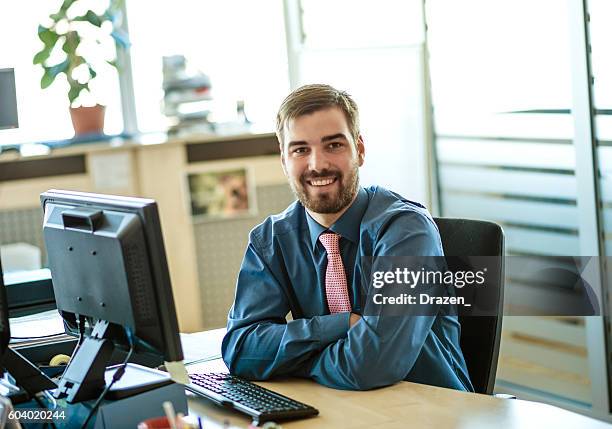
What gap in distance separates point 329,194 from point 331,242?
0.36 feet

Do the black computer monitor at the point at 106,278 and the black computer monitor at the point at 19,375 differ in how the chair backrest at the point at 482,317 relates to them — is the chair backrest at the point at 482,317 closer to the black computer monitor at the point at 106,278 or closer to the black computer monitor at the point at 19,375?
the black computer monitor at the point at 106,278

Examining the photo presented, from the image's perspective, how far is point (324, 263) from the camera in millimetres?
2301

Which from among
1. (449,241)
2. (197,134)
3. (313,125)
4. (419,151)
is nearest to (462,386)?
(449,241)

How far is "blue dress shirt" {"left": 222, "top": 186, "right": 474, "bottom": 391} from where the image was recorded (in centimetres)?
205

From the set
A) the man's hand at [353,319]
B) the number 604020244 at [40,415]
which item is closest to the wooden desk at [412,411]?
the man's hand at [353,319]

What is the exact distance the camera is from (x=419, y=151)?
422cm

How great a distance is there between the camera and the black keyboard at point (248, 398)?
6.06 ft

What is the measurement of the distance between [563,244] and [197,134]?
2.17 meters

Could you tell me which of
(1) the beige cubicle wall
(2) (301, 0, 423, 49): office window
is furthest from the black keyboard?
(1) the beige cubicle wall

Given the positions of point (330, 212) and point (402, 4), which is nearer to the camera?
point (330, 212)

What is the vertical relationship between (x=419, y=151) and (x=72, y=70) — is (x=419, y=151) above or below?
below

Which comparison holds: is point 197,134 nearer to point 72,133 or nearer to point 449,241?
point 72,133

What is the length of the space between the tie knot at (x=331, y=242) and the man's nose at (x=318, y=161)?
15 centimetres

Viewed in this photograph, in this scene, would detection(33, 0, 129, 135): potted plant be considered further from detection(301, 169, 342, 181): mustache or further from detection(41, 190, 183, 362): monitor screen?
detection(41, 190, 183, 362): monitor screen
